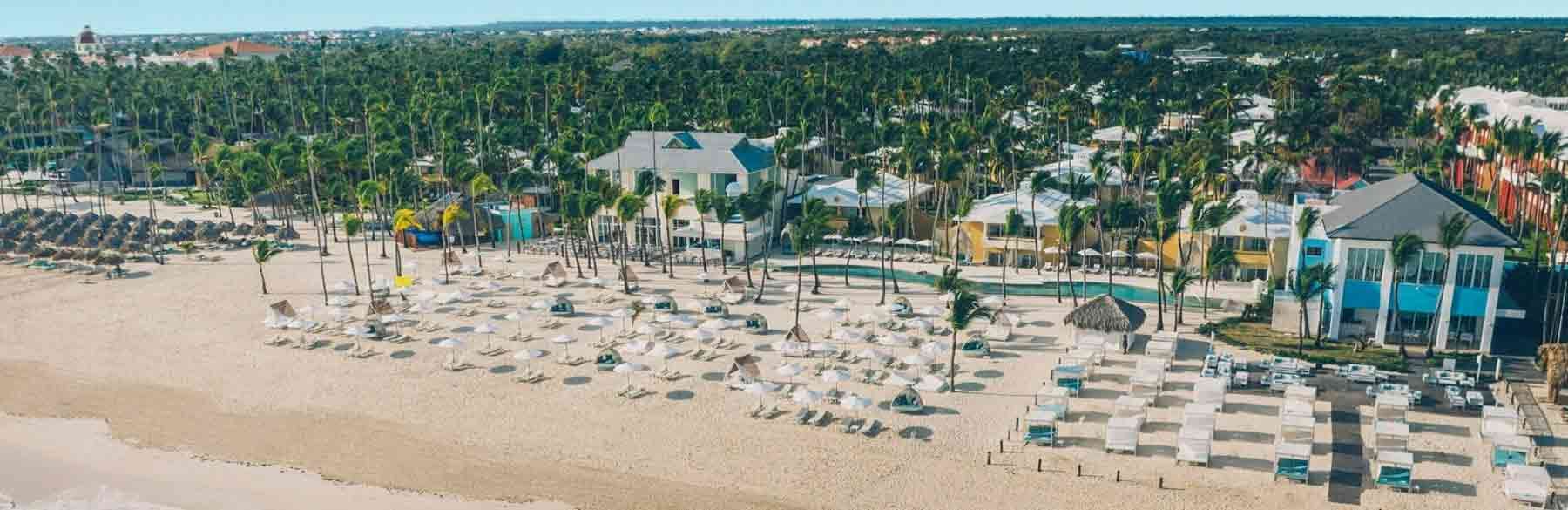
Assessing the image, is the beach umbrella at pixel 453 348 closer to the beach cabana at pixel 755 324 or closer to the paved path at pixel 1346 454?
the beach cabana at pixel 755 324

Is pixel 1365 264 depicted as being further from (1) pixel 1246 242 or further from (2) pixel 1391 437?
(2) pixel 1391 437

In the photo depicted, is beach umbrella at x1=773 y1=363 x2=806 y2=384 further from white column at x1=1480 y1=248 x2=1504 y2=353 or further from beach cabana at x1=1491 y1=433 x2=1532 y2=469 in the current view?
white column at x1=1480 y1=248 x2=1504 y2=353

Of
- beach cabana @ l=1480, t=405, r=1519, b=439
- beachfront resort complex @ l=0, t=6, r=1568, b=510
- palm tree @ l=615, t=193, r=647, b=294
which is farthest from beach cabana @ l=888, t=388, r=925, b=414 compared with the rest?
palm tree @ l=615, t=193, r=647, b=294

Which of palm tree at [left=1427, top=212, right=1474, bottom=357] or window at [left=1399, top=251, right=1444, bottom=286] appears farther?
window at [left=1399, top=251, right=1444, bottom=286]

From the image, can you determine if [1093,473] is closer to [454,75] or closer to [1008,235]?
[1008,235]

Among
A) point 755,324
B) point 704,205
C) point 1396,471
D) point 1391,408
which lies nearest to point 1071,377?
point 1391,408

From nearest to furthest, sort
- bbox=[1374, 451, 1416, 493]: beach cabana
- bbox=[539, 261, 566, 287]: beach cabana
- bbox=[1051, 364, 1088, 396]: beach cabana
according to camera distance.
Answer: bbox=[1374, 451, 1416, 493]: beach cabana, bbox=[1051, 364, 1088, 396]: beach cabana, bbox=[539, 261, 566, 287]: beach cabana
